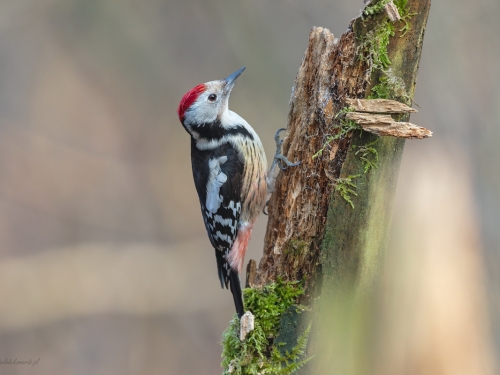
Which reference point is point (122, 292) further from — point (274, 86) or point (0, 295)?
point (274, 86)

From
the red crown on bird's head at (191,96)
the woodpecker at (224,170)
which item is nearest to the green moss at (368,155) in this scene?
the woodpecker at (224,170)

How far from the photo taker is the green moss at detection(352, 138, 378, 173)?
2.00 m

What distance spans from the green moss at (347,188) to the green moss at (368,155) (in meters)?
0.06

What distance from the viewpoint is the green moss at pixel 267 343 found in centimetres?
209

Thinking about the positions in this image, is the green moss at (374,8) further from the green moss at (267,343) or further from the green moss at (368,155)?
the green moss at (267,343)

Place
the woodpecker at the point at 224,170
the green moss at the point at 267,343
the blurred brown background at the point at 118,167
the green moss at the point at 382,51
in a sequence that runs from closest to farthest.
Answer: the green moss at the point at 382,51 < the green moss at the point at 267,343 < the woodpecker at the point at 224,170 < the blurred brown background at the point at 118,167

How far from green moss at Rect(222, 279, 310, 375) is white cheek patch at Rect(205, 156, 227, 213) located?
2.92 ft

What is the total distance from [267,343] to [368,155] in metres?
0.95

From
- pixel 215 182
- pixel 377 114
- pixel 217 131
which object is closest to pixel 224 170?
pixel 215 182

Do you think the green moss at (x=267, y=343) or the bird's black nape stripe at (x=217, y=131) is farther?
the bird's black nape stripe at (x=217, y=131)

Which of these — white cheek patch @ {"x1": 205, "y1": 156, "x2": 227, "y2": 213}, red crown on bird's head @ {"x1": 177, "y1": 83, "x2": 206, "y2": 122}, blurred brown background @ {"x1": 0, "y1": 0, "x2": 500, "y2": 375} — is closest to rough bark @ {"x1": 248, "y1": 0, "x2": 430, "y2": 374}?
white cheek patch @ {"x1": 205, "y1": 156, "x2": 227, "y2": 213}

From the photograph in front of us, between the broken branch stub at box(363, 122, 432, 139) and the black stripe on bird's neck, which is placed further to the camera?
the black stripe on bird's neck

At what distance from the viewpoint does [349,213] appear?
2.03 metres

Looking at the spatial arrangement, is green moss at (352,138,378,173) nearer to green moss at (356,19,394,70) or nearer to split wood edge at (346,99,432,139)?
split wood edge at (346,99,432,139)
